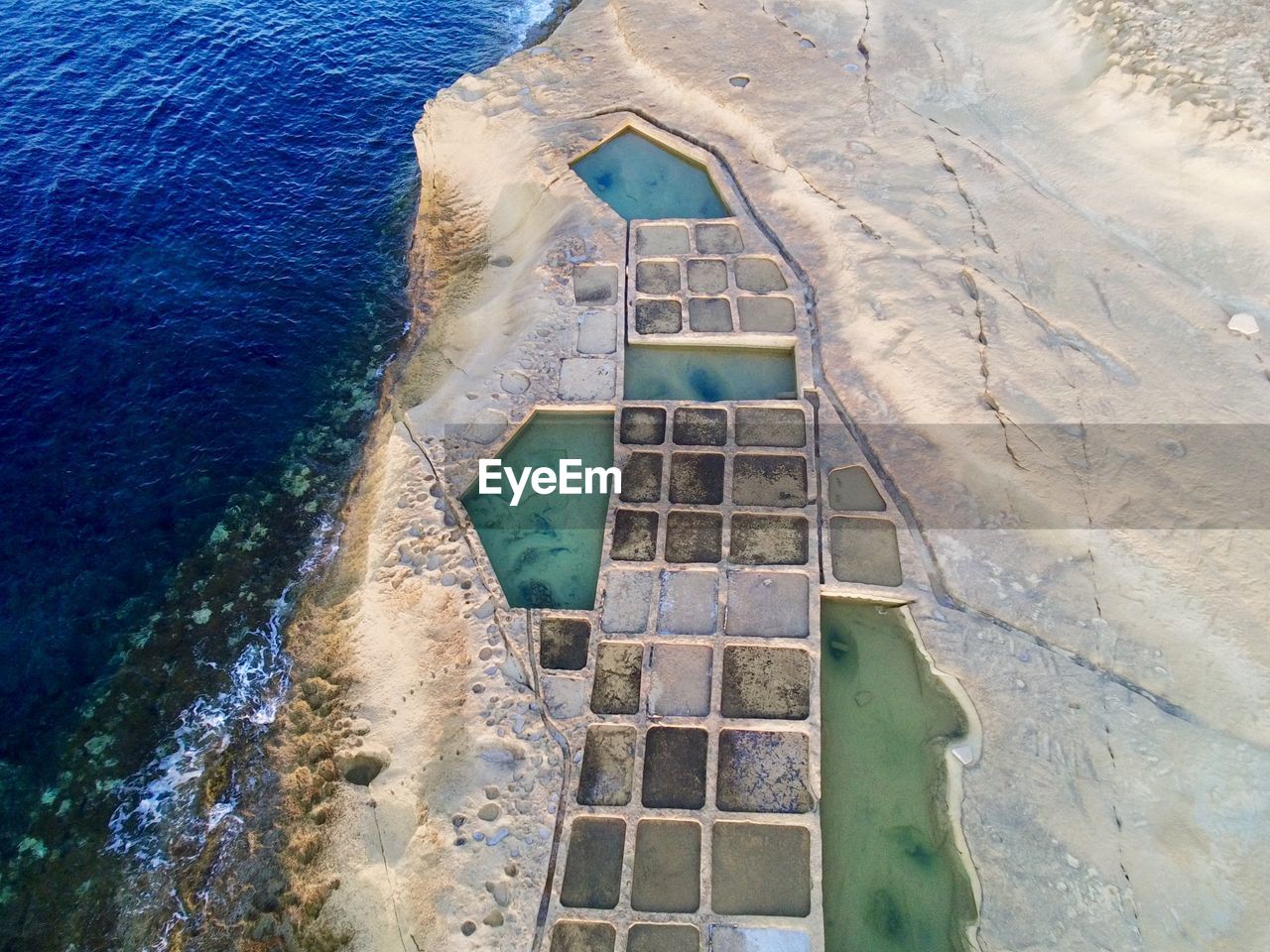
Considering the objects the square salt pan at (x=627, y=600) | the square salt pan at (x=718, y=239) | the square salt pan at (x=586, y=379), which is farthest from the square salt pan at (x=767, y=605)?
the square salt pan at (x=718, y=239)

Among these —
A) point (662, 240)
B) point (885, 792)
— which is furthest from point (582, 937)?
point (662, 240)

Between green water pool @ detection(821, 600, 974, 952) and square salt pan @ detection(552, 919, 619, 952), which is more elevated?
green water pool @ detection(821, 600, 974, 952)

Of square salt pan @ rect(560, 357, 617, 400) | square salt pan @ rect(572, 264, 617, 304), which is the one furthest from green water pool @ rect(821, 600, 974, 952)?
square salt pan @ rect(572, 264, 617, 304)

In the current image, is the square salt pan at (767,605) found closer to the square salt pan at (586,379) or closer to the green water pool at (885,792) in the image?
the green water pool at (885,792)

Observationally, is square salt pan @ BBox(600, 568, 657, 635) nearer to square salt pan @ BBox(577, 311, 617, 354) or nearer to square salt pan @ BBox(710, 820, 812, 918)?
square salt pan @ BBox(710, 820, 812, 918)

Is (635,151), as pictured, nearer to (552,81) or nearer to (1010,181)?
(552,81)
